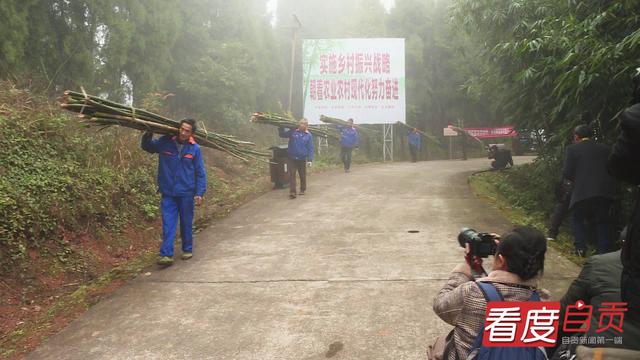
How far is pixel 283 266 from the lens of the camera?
17.4 feet

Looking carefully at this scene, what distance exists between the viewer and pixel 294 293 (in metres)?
4.51

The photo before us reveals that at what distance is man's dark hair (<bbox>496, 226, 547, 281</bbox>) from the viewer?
192 cm

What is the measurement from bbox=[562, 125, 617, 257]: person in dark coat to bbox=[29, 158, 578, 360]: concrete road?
534 millimetres

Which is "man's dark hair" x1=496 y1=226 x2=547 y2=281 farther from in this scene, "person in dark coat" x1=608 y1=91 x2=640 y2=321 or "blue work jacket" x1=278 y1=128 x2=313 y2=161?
"blue work jacket" x1=278 y1=128 x2=313 y2=161

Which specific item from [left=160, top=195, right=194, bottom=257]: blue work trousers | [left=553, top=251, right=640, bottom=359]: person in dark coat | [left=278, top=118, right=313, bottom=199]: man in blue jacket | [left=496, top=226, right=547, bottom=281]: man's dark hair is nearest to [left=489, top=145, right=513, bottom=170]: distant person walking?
[left=278, top=118, right=313, bottom=199]: man in blue jacket

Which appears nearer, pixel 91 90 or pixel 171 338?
pixel 171 338

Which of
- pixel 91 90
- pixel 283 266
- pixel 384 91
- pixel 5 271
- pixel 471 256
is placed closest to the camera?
pixel 471 256

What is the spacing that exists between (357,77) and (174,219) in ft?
44.2

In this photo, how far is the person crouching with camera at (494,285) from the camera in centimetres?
193

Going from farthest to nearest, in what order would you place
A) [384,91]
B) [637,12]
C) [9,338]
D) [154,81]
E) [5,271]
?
[384,91]
[154,81]
[637,12]
[5,271]
[9,338]

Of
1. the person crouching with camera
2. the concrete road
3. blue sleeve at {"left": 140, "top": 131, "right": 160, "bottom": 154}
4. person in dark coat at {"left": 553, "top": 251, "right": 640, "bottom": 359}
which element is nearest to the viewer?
person in dark coat at {"left": 553, "top": 251, "right": 640, "bottom": 359}

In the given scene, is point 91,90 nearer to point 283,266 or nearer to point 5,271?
point 5,271

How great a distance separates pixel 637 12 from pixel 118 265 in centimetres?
613

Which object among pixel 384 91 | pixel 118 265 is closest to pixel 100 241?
pixel 118 265
